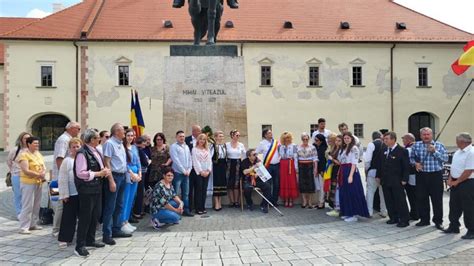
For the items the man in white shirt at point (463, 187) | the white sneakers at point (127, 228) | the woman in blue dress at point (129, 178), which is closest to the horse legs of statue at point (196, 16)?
the woman in blue dress at point (129, 178)

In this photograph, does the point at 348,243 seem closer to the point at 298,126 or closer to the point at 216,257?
the point at 216,257

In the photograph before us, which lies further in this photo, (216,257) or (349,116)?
(349,116)

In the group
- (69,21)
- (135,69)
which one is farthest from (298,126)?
(69,21)

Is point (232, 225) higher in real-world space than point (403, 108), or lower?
lower

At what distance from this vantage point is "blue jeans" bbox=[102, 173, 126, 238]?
5.73m

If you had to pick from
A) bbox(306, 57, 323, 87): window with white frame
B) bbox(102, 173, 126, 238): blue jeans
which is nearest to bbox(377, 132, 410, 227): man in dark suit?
bbox(102, 173, 126, 238): blue jeans

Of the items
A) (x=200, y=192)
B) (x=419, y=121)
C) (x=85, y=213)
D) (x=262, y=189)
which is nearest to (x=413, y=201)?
(x=262, y=189)

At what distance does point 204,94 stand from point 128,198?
349cm

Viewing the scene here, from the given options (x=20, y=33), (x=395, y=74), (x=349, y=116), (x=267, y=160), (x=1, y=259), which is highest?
(x=20, y=33)

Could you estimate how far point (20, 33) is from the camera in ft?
92.5

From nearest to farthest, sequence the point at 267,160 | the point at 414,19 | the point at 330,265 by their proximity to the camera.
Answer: the point at 330,265
the point at 267,160
the point at 414,19

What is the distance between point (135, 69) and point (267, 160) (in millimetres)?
22226

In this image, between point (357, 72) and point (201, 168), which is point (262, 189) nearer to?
point (201, 168)

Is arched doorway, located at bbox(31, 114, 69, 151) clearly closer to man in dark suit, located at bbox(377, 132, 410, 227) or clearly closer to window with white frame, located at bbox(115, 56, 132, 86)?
window with white frame, located at bbox(115, 56, 132, 86)
